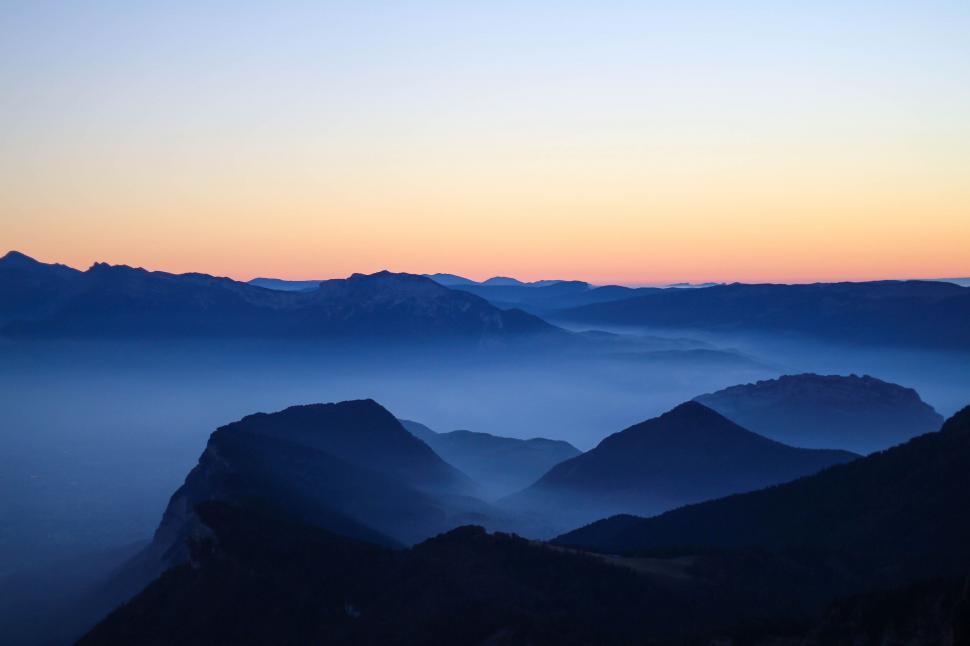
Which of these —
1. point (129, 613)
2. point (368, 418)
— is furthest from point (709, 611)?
point (368, 418)

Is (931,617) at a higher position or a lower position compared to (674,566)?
higher

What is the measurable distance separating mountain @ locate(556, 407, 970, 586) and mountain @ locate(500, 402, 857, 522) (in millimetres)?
33733

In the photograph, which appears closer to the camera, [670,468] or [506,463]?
[670,468]

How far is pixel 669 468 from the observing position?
139 metres

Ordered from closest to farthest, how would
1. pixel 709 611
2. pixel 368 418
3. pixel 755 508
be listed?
pixel 709 611, pixel 755 508, pixel 368 418

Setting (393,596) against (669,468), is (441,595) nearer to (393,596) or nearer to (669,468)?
Answer: (393,596)

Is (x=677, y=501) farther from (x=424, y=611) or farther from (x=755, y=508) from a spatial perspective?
(x=424, y=611)

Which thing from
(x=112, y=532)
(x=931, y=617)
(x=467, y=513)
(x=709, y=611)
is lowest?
(x=112, y=532)

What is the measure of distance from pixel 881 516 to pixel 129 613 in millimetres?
58253

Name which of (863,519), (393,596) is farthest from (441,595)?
(863,519)

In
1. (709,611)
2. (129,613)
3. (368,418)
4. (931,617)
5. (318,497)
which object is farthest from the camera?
(368,418)

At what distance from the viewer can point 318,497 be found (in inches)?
4390

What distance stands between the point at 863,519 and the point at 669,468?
64.2 m

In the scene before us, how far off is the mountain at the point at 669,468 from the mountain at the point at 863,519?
111ft
